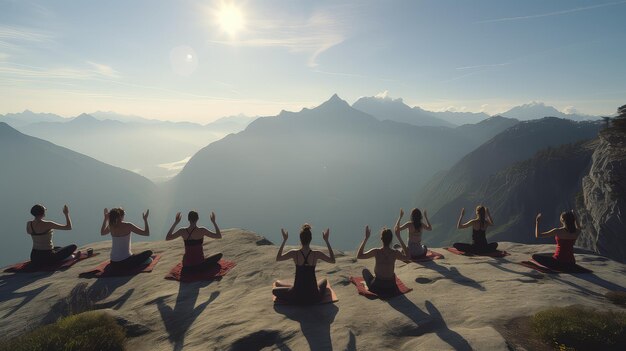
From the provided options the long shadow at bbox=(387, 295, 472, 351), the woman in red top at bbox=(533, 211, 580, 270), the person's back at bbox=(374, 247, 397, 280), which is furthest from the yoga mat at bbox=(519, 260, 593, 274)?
the person's back at bbox=(374, 247, 397, 280)

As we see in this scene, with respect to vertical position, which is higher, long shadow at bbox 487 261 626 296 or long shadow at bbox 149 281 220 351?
long shadow at bbox 149 281 220 351

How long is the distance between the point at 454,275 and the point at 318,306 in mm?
6096

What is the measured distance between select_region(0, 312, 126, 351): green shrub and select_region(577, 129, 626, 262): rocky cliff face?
55.0 m

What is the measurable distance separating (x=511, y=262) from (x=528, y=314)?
7066mm

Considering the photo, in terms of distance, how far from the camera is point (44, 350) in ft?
23.7

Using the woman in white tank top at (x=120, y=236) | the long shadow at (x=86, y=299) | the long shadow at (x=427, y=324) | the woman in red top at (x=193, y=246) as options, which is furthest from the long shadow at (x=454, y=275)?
the woman in white tank top at (x=120, y=236)

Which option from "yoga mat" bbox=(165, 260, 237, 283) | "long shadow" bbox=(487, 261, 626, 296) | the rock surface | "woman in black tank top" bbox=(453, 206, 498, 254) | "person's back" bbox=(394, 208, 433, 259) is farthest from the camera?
"woman in black tank top" bbox=(453, 206, 498, 254)

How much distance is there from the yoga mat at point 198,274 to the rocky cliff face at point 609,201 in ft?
167

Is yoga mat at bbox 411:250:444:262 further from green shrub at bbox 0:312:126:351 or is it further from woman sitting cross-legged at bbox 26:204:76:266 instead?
woman sitting cross-legged at bbox 26:204:76:266

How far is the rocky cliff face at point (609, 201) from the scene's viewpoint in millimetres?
42125

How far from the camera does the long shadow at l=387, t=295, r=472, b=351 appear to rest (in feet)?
22.9

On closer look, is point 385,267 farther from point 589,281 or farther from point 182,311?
point 589,281

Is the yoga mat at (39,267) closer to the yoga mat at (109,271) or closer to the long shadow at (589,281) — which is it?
the yoga mat at (109,271)

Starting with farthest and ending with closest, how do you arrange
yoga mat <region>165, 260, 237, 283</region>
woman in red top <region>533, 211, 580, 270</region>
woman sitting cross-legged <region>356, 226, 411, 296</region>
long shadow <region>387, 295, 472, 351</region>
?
yoga mat <region>165, 260, 237, 283</region> < woman in red top <region>533, 211, 580, 270</region> < woman sitting cross-legged <region>356, 226, 411, 296</region> < long shadow <region>387, 295, 472, 351</region>
